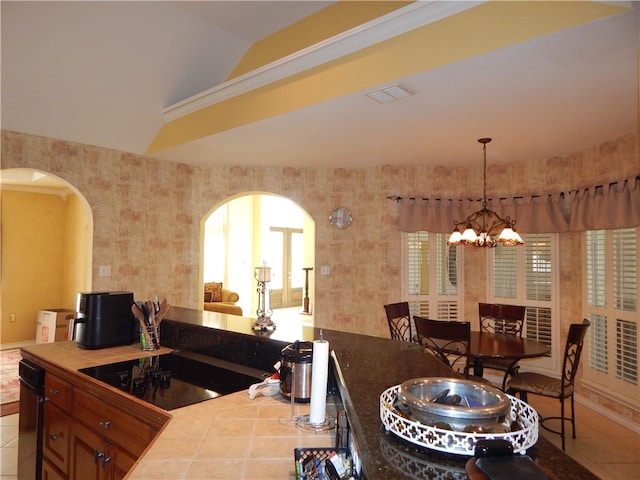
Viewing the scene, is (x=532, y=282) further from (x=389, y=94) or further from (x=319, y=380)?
(x=319, y=380)

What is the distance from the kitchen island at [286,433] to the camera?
30.8 inches

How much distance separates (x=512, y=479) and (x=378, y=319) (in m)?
4.15

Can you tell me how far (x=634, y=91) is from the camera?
2.59 metres

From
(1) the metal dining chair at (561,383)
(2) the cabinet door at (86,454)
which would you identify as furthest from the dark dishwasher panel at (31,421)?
(1) the metal dining chair at (561,383)

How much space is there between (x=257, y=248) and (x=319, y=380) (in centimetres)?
836

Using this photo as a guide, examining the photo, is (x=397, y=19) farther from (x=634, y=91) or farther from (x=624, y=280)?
(x=624, y=280)

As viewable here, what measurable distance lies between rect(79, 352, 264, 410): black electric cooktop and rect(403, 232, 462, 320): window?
121 inches

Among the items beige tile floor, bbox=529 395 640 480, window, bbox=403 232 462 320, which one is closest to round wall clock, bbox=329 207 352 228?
window, bbox=403 232 462 320

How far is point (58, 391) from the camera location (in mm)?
2039

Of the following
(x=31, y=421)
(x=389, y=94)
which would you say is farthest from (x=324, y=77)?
(x=31, y=421)

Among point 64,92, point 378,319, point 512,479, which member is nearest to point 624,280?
point 378,319

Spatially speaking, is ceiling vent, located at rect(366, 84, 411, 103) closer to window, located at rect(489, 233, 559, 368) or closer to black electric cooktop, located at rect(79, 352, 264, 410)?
black electric cooktop, located at rect(79, 352, 264, 410)

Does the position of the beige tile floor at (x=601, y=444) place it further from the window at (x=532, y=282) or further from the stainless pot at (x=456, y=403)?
the stainless pot at (x=456, y=403)

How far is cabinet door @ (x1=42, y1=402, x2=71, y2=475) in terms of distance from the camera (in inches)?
77.0
